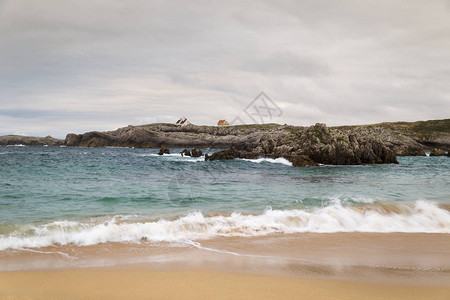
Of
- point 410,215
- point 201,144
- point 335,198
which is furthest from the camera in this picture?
point 201,144

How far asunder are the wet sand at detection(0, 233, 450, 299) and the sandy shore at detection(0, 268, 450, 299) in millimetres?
16

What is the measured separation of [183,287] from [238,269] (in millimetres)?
1260

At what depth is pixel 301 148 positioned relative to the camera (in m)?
39.1

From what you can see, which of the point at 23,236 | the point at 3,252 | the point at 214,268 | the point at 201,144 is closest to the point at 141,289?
the point at 214,268

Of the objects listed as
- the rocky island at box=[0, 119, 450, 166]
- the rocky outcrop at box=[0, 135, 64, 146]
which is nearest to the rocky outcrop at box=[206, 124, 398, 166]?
the rocky island at box=[0, 119, 450, 166]

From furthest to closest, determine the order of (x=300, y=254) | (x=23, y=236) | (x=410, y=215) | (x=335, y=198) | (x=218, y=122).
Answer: (x=218, y=122) → (x=335, y=198) → (x=410, y=215) → (x=23, y=236) → (x=300, y=254)

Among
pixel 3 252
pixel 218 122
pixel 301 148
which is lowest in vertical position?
pixel 3 252

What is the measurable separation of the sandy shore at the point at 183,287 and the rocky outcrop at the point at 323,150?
95.7 ft

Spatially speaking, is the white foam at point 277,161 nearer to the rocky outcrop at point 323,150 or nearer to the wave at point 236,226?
the rocky outcrop at point 323,150

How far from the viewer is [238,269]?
5.64 m

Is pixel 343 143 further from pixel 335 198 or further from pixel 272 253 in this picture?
pixel 272 253

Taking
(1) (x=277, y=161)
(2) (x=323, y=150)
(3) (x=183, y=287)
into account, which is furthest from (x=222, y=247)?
(2) (x=323, y=150)

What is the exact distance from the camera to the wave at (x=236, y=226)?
754cm

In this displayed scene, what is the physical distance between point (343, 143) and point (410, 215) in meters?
29.2
